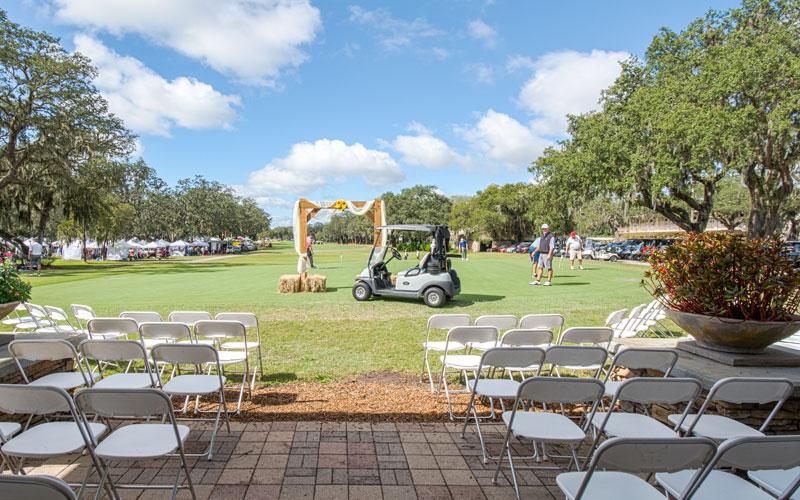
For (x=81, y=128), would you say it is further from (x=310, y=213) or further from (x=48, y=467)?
(x=48, y=467)

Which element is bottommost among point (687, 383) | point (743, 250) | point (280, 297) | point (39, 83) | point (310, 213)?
point (280, 297)

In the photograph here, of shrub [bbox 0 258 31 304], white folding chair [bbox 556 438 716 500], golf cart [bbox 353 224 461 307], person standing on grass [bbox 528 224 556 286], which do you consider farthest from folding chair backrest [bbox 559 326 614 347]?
person standing on grass [bbox 528 224 556 286]

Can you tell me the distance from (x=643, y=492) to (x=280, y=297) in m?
11.6

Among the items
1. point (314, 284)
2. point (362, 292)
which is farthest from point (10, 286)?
point (314, 284)

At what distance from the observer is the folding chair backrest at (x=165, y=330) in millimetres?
4230

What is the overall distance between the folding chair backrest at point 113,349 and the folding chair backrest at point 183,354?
116mm

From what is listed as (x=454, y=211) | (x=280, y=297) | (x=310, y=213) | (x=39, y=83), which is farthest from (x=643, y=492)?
(x=454, y=211)

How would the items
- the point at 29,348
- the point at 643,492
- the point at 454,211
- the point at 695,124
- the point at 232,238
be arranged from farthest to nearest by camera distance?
the point at 232,238, the point at 454,211, the point at 695,124, the point at 29,348, the point at 643,492

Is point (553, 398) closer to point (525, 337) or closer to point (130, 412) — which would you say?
point (525, 337)

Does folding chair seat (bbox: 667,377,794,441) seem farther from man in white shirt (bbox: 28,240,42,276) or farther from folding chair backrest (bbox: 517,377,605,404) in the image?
man in white shirt (bbox: 28,240,42,276)

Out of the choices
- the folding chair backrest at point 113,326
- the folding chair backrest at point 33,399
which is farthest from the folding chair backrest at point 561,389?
the folding chair backrest at point 113,326

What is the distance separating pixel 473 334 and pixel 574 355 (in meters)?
1.04

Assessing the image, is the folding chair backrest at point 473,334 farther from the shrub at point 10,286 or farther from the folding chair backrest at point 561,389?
the shrub at point 10,286

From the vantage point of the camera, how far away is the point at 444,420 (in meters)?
3.90
